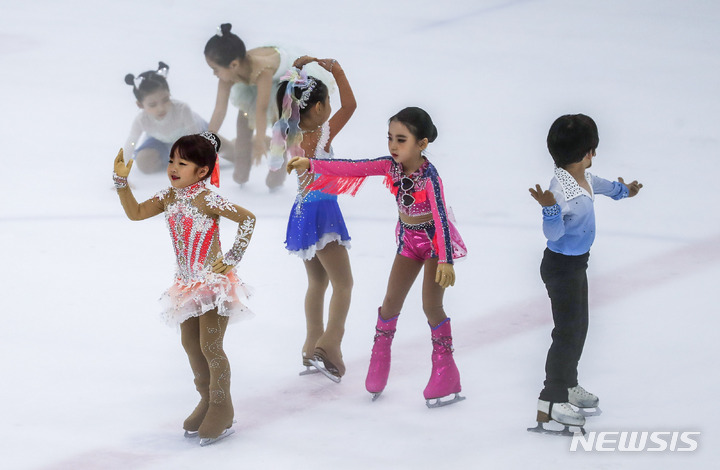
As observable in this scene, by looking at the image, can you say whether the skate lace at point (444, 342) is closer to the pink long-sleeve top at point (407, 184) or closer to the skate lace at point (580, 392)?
the pink long-sleeve top at point (407, 184)

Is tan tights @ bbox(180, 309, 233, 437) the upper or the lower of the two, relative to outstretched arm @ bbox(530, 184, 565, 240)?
lower

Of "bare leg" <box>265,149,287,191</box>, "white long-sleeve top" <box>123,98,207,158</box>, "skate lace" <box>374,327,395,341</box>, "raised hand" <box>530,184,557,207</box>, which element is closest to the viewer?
"raised hand" <box>530,184,557,207</box>

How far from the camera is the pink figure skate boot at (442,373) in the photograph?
483 centimetres

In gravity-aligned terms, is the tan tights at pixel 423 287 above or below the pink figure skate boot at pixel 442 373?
above

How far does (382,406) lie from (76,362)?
150 centimetres

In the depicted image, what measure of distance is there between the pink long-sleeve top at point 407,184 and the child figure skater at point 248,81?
9.74 ft

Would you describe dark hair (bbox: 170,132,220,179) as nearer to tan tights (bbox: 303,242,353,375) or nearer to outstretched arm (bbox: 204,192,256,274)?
outstretched arm (bbox: 204,192,256,274)

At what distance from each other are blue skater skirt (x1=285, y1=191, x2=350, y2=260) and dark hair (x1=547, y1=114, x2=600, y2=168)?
1.13 m

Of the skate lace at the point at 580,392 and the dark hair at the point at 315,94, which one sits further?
the dark hair at the point at 315,94

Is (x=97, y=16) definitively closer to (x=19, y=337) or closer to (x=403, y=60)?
(x=403, y=60)

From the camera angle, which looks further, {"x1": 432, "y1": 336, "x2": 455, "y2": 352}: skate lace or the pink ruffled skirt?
{"x1": 432, "y1": 336, "x2": 455, "y2": 352}: skate lace

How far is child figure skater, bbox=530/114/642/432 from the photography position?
14.3ft

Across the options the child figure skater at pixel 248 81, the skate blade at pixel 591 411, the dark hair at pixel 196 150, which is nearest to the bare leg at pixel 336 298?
the dark hair at pixel 196 150

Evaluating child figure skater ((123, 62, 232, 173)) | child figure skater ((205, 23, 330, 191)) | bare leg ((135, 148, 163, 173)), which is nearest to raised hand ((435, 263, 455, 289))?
child figure skater ((205, 23, 330, 191))
